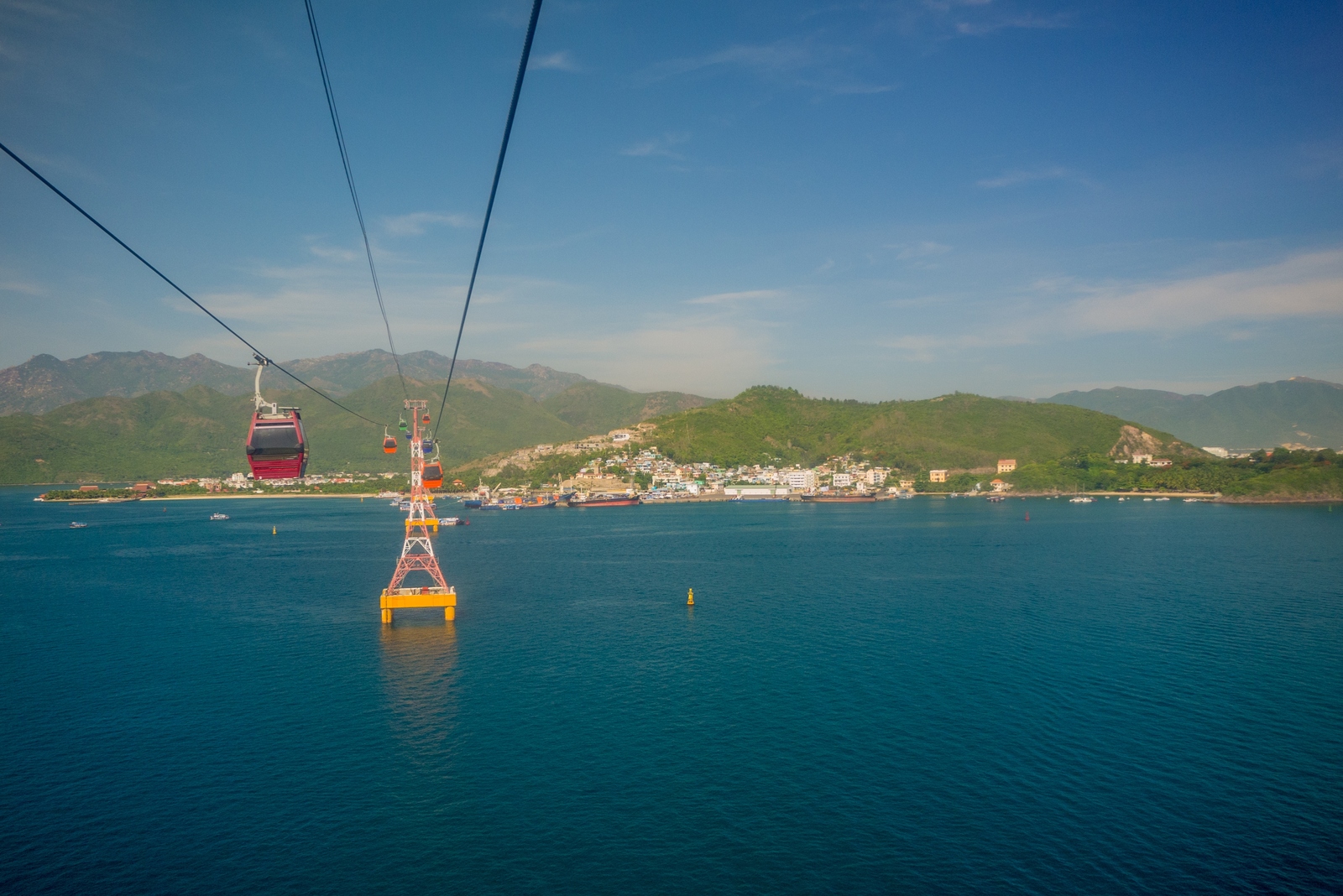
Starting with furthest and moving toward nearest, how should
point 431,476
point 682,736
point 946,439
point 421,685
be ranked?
1. point 946,439
2. point 431,476
3. point 421,685
4. point 682,736

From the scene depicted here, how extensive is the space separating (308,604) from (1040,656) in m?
38.0

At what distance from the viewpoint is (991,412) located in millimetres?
183250

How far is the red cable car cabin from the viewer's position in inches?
593

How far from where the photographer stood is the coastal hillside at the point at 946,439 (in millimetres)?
162625

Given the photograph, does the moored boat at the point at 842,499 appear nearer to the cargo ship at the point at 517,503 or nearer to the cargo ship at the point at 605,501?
the cargo ship at the point at 605,501

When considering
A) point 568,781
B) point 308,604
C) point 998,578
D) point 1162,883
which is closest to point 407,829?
point 568,781

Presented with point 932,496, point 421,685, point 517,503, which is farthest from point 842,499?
point 421,685

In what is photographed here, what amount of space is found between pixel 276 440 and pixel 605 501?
119 meters

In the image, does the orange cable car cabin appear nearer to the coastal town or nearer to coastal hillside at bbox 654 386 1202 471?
the coastal town

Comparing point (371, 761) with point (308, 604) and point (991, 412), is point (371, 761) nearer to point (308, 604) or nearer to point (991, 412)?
point (308, 604)

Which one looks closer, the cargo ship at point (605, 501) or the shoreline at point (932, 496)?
the shoreline at point (932, 496)

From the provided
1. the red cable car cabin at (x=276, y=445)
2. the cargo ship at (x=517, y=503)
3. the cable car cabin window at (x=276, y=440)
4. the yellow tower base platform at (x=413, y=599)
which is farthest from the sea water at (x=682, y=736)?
the cargo ship at (x=517, y=503)

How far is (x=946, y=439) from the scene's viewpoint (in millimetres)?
175625

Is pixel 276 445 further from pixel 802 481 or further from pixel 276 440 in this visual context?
pixel 802 481
